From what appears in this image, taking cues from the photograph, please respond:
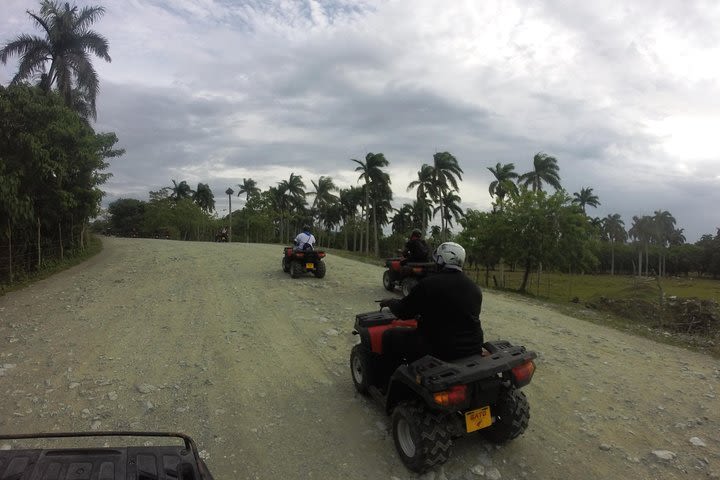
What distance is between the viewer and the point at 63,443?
3830mm

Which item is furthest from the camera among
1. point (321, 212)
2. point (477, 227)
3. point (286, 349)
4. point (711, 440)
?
point (321, 212)

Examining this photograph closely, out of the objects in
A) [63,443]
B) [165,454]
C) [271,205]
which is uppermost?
[271,205]

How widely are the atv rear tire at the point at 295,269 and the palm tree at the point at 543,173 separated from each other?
39.4 m

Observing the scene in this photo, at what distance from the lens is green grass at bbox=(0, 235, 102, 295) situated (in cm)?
1129

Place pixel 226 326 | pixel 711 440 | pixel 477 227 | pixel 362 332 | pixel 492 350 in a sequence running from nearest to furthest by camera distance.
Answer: pixel 492 350
pixel 711 440
pixel 362 332
pixel 226 326
pixel 477 227

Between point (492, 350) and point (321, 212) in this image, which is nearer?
point (492, 350)

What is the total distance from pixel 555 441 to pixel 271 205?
53717 mm

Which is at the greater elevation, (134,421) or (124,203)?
(124,203)

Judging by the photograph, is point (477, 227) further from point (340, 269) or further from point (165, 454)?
point (165, 454)

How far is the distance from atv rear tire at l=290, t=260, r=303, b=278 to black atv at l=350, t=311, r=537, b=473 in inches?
319

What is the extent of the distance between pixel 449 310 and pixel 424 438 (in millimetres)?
948

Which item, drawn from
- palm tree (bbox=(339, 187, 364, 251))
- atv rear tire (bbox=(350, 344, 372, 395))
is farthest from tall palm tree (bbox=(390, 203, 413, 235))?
atv rear tire (bbox=(350, 344, 372, 395))

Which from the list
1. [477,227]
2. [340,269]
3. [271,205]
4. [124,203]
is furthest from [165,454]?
[124,203]

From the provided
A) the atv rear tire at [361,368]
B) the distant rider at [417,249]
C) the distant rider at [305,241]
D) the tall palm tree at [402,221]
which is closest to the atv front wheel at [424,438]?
the atv rear tire at [361,368]
